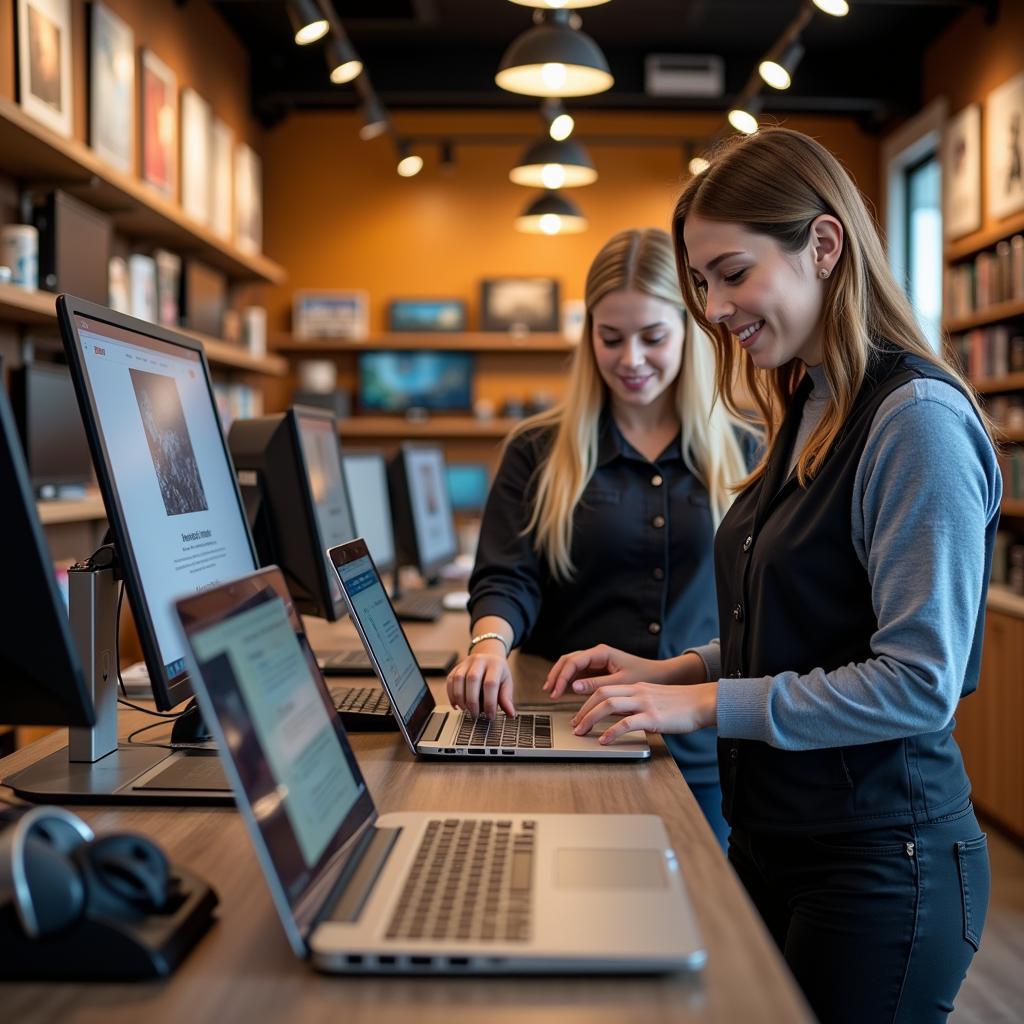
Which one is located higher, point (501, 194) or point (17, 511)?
point (501, 194)

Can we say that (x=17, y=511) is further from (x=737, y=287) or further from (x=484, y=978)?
(x=737, y=287)

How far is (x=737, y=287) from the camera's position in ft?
4.20

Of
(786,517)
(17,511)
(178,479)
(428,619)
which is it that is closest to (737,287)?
(786,517)

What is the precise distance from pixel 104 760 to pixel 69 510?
2.01m

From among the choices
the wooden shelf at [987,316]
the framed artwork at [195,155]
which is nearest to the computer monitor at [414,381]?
the framed artwork at [195,155]

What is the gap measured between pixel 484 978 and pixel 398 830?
0.79 feet

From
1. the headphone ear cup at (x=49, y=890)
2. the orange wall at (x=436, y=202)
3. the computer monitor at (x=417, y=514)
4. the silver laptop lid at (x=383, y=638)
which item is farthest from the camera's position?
the orange wall at (x=436, y=202)

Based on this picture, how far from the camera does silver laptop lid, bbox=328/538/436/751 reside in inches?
50.3

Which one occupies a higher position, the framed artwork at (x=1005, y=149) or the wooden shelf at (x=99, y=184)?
the framed artwork at (x=1005, y=149)

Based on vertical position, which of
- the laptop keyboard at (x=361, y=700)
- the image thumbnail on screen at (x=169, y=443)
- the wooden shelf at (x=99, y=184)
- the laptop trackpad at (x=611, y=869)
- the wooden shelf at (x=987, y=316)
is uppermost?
the wooden shelf at (x=99, y=184)

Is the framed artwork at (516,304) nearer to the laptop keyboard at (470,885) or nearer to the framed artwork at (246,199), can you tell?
the framed artwork at (246,199)

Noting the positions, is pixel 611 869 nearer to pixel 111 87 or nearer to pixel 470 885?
pixel 470 885

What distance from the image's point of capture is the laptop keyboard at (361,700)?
1.48m

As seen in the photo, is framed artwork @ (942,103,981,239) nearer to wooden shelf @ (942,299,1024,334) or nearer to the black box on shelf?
wooden shelf @ (942,299,1024,334)
